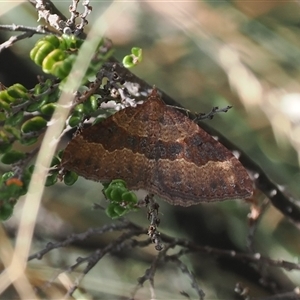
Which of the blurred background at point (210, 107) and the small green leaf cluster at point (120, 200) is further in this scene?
the blurred background at point (210, 107)

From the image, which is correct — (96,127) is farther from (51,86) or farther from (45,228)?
(45,228)

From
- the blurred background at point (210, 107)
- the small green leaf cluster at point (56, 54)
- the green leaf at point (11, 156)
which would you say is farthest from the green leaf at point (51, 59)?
the blurred background at point (210, 107)

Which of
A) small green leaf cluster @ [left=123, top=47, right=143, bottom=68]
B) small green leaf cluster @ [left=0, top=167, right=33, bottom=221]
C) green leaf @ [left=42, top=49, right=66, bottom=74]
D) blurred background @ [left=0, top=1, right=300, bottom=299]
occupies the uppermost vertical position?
green leaf @ [left=42, top=49, right=66, bottom=74]

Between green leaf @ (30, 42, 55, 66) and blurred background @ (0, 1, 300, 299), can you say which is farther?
blurred background @ (0, 1, 300, 299)

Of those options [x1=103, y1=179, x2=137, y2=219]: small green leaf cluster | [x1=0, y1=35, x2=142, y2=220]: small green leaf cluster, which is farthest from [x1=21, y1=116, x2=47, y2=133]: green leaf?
[x1=103, y1=179, x2=137, y2=219]: small green leaf cluster

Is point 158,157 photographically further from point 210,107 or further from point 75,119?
point 210,107

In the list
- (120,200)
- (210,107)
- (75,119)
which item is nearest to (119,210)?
(120,200)

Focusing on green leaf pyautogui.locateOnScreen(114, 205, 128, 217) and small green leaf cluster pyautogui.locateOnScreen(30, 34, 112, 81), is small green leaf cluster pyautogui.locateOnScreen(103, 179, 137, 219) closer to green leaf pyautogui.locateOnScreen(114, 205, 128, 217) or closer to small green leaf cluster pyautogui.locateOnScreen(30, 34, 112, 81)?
green leaf pyautogui.locateOnScreen(114, 205, 128, 217)

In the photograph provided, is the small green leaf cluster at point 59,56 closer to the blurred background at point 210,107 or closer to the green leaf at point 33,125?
the green leaf at point 33,125
